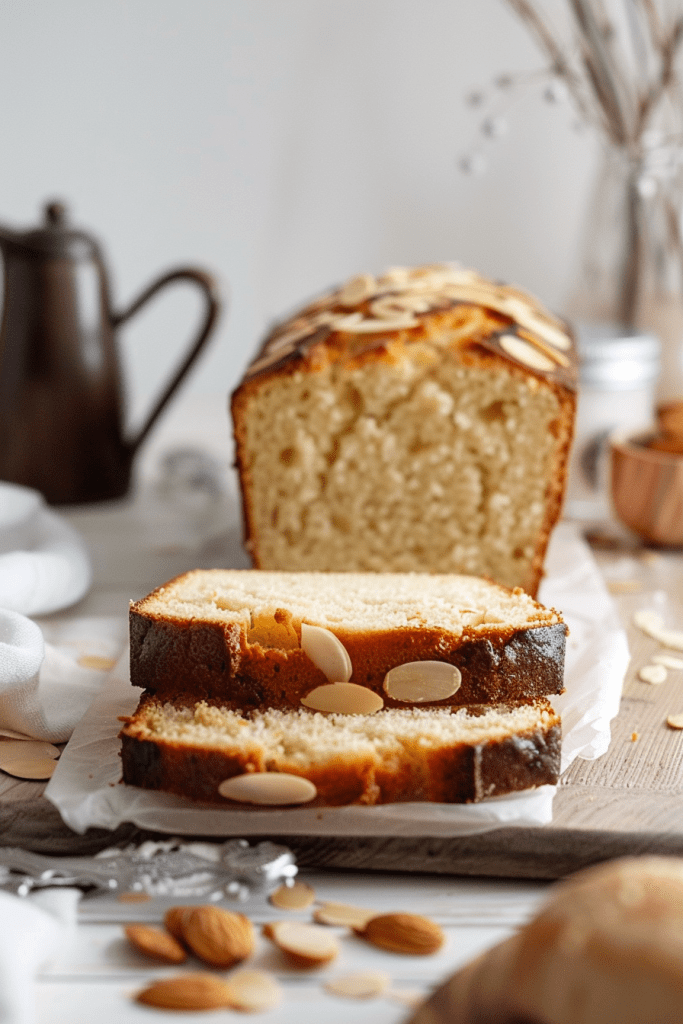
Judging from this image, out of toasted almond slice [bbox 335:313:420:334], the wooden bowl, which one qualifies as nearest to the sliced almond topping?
toasted almond slice [bbox 335:313:420:334]

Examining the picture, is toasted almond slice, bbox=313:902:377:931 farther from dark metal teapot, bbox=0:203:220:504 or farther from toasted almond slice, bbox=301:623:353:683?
dark metal teapot, bbox=0:203:220:504

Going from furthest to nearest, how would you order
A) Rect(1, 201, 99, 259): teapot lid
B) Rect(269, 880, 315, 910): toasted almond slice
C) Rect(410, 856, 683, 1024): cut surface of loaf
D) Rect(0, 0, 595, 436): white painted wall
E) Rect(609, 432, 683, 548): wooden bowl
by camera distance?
Rect(0, 0, 595, 436): white painted wall
Rect(1, 201, 99, 259): teapot lid
Rect(609, 432, 683, 548): wooden bowl
Rect(269, 880, 315, 910): toasted almond slice
Rect(410, 856, 683, 1024): cut surface of loaf

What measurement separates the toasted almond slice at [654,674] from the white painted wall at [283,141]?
1913 mm

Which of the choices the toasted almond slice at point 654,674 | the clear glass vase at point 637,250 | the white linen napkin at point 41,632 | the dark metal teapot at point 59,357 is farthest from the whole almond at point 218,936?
the clear glass vase at point 637,250

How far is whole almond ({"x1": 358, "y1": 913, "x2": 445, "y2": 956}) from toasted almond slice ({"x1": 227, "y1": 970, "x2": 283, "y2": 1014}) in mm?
127

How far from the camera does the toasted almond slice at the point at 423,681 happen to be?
148cm

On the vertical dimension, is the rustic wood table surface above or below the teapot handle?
below

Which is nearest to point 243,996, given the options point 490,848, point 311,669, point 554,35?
point 490,848

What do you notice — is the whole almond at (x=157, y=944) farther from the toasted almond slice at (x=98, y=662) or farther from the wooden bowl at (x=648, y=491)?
the wooden bowl at (x=648, y=491)

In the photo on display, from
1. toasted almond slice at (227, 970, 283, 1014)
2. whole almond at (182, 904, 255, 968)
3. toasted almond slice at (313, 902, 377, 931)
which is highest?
whole almond at (182, 904, 255, 968)

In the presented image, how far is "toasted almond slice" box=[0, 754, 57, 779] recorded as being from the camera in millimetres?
1483

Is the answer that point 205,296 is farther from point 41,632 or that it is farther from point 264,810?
point 264,810

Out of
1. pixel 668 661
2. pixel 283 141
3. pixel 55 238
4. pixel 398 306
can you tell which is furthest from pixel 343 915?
pixel 283 141

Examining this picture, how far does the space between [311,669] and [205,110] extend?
8.26 ft
